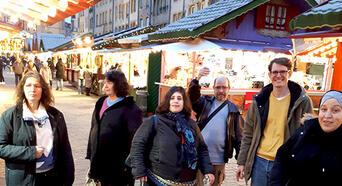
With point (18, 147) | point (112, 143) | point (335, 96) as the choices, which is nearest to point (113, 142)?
point (112, 143)

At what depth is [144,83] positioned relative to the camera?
471 inches

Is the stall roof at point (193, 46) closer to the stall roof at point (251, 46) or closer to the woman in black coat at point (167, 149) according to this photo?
the stall roof at point (251, 46)

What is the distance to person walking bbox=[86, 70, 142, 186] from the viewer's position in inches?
135

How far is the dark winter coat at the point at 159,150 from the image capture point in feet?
8.96

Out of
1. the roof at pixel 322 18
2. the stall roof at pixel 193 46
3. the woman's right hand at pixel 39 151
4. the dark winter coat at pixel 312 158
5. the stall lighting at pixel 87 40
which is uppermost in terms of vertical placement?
the stall lighting at pixel 87 40

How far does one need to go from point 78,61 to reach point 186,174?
20.6 meters

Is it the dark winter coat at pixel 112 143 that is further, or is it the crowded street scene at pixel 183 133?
the dark winter coat at pixel 112 143

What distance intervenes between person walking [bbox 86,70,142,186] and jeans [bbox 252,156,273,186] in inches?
56.6

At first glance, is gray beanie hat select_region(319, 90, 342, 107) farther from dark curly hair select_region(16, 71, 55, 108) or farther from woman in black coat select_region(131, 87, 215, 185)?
dark curly hair select_region(16, 71, 55, 108)

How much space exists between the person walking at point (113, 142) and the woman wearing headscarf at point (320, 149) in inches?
73.8

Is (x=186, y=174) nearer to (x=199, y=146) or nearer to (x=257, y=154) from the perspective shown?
(x=199, y=146)

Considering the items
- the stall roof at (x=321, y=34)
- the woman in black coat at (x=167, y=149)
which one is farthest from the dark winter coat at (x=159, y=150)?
the stall roof at (x=321, y=34)

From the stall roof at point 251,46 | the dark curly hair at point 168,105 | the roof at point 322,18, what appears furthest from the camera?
the stall roof at point 251,46

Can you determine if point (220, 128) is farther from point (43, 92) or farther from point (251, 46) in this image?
point (251, 46)
